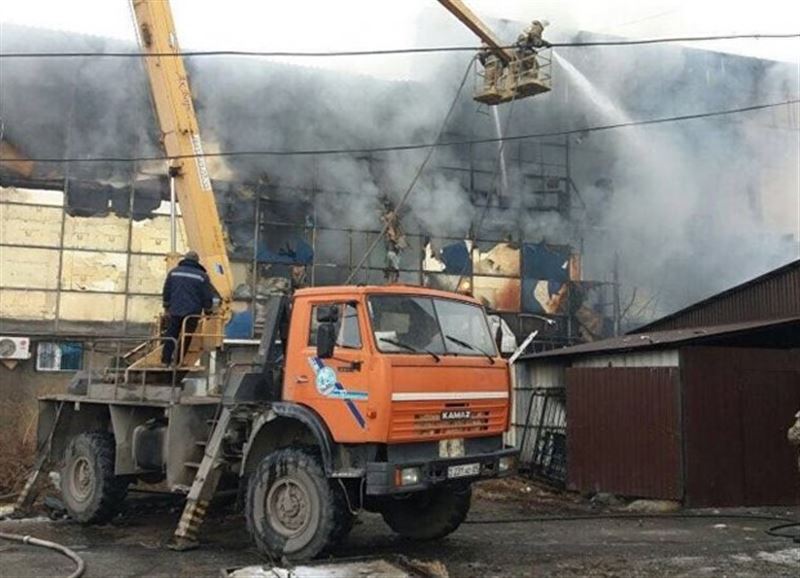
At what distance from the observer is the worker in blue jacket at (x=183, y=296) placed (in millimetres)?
9391

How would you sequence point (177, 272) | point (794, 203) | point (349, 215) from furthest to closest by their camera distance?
point (794, 203) → point (349, 215) → point (177, 272)

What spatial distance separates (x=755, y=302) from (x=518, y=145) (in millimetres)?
10260

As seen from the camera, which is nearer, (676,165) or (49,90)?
(49,90)

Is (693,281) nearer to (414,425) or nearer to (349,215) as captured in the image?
(349,215)

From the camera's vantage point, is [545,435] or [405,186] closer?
[545,435]

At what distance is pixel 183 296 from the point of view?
30.8ft

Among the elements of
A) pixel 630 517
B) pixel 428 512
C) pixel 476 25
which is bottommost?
pixel 630 517

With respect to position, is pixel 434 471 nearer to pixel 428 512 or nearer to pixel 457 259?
pixel 428 512

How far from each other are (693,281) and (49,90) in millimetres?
20017

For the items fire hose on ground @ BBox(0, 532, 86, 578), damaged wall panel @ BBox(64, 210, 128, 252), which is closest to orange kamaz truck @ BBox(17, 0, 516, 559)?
fire hose on ground @ BBox(0, 532, 86, 578)

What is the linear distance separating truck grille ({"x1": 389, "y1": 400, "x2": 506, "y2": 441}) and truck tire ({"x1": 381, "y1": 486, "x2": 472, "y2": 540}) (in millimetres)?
902

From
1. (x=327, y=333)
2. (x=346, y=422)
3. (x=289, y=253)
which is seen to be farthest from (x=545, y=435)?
(x=327, y=333)

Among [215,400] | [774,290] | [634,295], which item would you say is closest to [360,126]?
[634,295]

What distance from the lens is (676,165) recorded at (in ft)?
84.8
